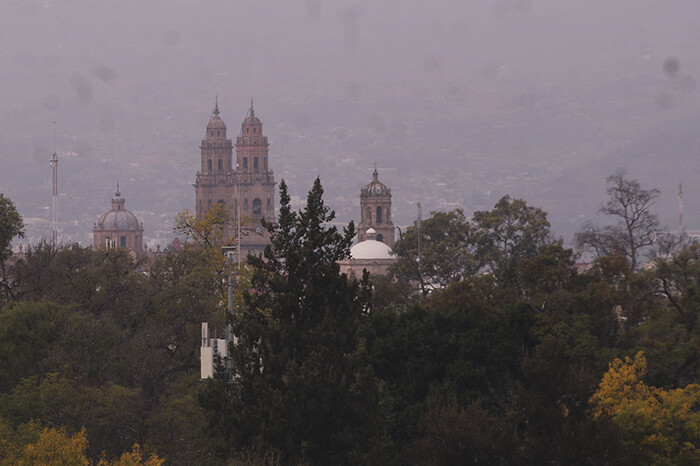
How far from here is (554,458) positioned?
39.9 metres

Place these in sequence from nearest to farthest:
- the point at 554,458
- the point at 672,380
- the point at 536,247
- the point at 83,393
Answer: the point at 554,458, the point at 83,393, the point at 672,380, the point at 536,247

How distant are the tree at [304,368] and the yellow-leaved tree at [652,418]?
675cm

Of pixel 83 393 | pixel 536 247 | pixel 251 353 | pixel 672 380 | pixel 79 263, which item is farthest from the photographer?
pixel 536 247

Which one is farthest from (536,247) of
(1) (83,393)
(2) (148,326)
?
(1) (83,393)

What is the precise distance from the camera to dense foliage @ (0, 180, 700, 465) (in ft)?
135

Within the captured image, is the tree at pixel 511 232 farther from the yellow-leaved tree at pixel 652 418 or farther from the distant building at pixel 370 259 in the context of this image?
the yellow-leaved tree at pixel 652 418

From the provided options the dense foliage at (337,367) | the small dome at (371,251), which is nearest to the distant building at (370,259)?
the small dome at (371,251)

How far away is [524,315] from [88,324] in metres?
15.6

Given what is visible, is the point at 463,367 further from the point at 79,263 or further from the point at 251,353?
the point at 79,263

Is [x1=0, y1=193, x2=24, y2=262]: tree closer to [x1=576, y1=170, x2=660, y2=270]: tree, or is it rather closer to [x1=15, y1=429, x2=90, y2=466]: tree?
[x1=15, y1=429, x2=90, y2=466]: tree

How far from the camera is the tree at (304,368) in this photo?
1631 inches

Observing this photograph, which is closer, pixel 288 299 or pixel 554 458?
pixel 554 458

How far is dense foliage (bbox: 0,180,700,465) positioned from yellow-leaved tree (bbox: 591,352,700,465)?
0.22ft

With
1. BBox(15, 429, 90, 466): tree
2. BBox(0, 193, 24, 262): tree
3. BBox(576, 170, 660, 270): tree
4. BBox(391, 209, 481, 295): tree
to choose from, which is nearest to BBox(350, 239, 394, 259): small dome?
BBox(391, 209, 481, 295): tree
